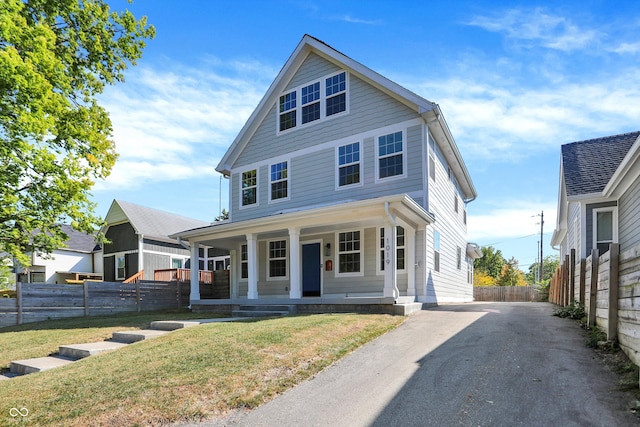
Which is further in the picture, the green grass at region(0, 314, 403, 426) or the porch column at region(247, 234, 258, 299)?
the porch column at region(247, 234, 258, 299)

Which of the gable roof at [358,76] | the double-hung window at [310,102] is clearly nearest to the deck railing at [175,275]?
the gable roof at [358,76]

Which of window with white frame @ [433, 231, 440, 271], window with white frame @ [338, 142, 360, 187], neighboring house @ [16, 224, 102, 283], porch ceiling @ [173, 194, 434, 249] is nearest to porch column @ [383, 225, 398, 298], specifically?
porch ceiling @ [173, 194, 434, 249]

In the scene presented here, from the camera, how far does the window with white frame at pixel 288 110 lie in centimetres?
1477

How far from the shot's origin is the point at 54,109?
9867 millimetres

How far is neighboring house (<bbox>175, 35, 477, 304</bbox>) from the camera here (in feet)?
37.6

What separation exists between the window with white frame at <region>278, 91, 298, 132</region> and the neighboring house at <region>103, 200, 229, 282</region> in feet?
39.1

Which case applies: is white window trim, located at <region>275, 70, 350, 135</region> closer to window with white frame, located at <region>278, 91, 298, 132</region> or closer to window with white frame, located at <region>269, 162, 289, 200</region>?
window with white frame, located at <region>278, 91, 298, 132</region>

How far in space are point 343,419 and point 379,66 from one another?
11652 millimetres

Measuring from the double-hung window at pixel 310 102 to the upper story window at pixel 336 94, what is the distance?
0.48 m

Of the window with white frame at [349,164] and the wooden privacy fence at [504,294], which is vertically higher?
the window with white frame at [349,164]

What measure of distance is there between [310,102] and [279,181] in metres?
3.13

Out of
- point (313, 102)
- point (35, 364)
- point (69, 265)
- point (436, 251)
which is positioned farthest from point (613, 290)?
point (69, 265)

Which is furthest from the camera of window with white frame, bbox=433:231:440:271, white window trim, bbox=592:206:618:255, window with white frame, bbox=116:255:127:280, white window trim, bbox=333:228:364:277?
window with white frame, bbox=116:255:127:280

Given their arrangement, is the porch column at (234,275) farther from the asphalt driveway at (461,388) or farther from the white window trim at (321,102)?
the asphalt driveway at (461,388)
